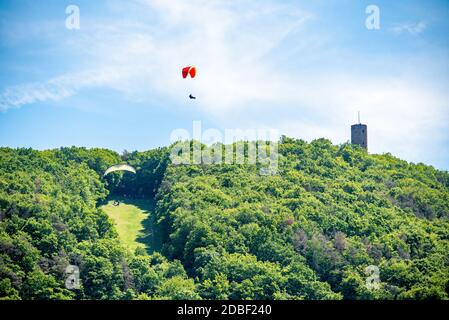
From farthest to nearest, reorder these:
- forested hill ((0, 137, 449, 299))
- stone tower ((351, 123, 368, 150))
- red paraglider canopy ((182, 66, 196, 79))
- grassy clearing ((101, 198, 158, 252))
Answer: stone tower ((351, 123, 368, 150)) < grassy clearing ((101, 198, 158, 252)) < forested hill ((0, 137, 449, 299)) < red paraglider canopy ((182, 66, 196, 79))

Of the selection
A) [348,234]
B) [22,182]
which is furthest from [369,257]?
[22,182]

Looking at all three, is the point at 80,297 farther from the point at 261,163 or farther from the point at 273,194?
the point at 261,163

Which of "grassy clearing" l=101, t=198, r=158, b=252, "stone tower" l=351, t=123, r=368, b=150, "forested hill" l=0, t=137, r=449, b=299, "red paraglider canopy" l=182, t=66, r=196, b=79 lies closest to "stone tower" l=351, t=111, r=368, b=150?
"stone tower" l=351, t=123, r=368, b=150

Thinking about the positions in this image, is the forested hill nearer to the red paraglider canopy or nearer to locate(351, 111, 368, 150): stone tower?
locate(351, 111, 368, 150): stone tower

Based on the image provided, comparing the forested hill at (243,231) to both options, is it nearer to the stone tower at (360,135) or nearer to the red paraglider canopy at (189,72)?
the stone tower at (360,135)

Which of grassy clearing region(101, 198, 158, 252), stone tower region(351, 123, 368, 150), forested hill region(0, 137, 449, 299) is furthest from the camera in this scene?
stone tower region(351, 123, 368, 150)

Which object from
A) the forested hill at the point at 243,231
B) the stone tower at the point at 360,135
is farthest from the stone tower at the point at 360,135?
the forested hill at the point at 243,231

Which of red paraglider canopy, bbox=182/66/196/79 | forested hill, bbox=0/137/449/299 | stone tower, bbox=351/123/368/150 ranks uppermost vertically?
stone tower, bbox=351/123/368/150
